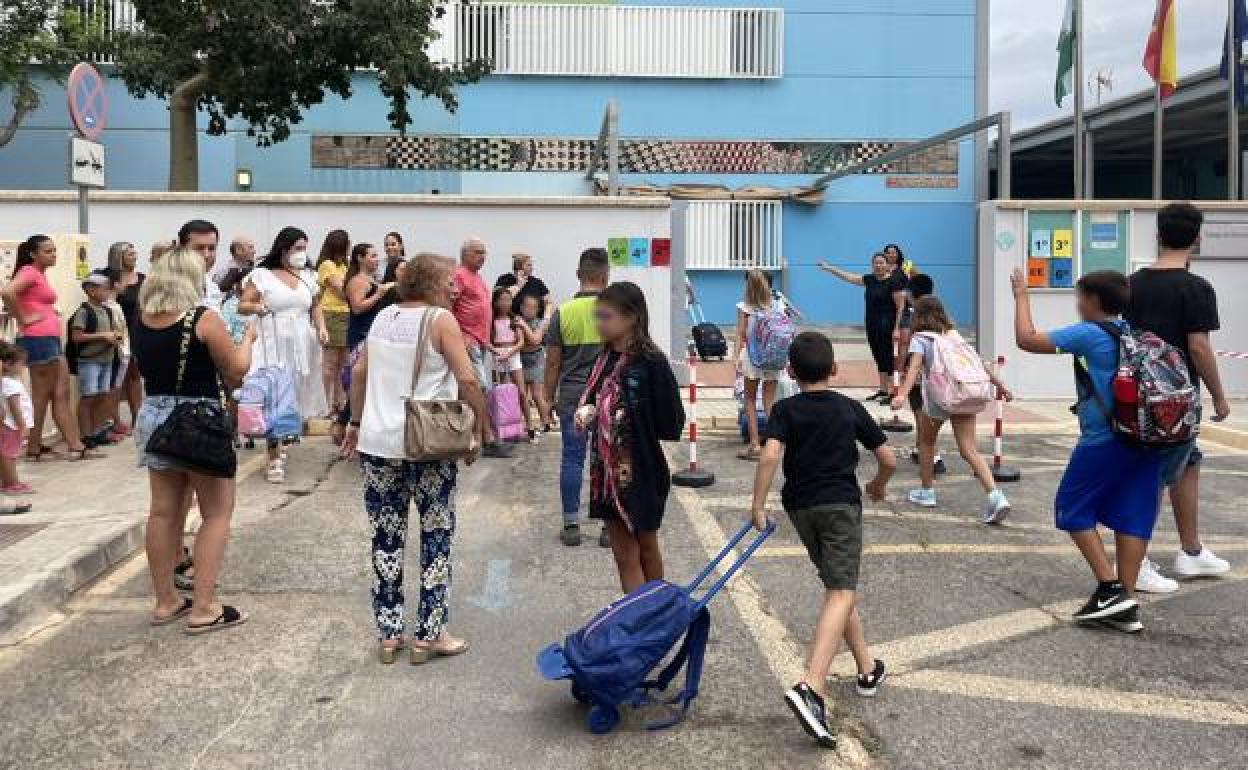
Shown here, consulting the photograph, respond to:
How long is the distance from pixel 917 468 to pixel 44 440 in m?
7.74

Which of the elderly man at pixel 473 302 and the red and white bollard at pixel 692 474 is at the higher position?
the elderly man at pixel 473 302

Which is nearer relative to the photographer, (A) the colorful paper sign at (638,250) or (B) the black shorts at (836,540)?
(B) the black shorts at (836,540)

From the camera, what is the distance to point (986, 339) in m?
14.4

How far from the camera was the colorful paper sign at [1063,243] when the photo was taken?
14.1 m

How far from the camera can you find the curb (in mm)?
5211

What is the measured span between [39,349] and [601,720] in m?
6.79

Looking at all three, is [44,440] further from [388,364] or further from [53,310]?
[388,364]

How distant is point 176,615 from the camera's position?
17.6 feet

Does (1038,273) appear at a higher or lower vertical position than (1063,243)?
lower

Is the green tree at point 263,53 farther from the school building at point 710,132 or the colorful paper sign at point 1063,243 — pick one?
the colorful paper sign at point 1063,243

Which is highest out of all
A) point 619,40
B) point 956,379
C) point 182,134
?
point 619,40

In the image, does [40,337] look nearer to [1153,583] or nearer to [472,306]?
[472,306]

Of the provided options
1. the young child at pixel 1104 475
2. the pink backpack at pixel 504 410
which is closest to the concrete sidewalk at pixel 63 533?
the pink backpack at pixel 504 410

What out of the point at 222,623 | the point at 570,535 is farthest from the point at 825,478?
the point at 222,623
